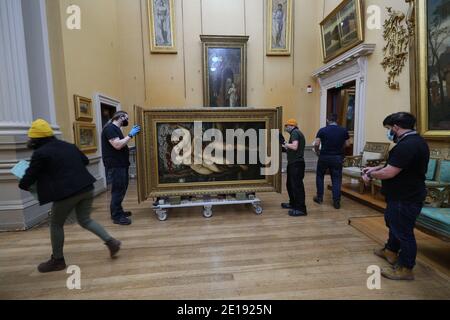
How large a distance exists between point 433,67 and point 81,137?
653 cm

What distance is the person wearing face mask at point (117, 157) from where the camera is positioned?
11.7ft

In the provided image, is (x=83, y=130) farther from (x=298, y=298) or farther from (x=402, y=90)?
(x=402, y=90)

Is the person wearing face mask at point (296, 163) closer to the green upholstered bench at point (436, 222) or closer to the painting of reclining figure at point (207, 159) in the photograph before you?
the painting of reclining figure at point (207, 159)

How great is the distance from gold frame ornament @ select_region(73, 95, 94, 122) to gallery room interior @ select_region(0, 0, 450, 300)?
0.30ft

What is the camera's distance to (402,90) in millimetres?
4539

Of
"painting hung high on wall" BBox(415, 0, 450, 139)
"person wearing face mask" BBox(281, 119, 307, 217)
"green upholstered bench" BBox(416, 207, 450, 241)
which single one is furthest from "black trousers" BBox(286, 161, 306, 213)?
"painting hung high on wall" BBox(415, 0, 450, 139)

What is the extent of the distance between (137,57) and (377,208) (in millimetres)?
7511

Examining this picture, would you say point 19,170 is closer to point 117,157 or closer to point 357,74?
point 117,157

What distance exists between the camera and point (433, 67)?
12.4 feet

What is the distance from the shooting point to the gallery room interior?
225cm

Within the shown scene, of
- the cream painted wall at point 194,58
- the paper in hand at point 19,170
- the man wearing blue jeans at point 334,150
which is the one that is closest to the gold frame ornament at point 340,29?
the cream painted wall at point 194,58

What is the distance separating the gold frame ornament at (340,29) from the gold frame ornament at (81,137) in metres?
6.47

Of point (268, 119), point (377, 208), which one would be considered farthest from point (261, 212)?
point (377, 208)

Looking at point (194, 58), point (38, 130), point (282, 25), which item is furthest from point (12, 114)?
point (282, 25)
